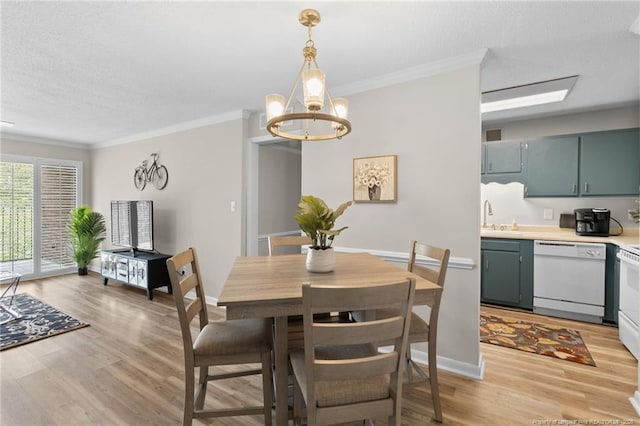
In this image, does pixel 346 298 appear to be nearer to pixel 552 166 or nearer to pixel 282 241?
pixel 282 241

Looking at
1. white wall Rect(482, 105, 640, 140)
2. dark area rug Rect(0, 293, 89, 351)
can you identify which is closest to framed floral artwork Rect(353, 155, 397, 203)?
white wall Rect(482, 105, 640, 140)

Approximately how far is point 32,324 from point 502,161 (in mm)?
6014

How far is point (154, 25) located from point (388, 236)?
2410mm

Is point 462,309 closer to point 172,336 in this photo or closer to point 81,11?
point 172,336

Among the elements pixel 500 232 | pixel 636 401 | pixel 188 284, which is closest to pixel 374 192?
pixel 188 284

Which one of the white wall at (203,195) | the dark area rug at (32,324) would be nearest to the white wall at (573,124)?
the white wall at (203,195)

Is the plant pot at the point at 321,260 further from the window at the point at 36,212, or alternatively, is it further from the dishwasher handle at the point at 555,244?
the window at the point at 36,212

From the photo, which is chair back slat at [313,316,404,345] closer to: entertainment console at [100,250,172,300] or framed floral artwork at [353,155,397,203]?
framed floral artwork at [353,155,397,203]

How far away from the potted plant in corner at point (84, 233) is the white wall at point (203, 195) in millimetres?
1123

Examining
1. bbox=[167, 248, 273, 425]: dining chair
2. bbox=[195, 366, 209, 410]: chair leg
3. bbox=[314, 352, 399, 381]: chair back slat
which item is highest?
bbox=[314, 352, 399, 381]: chair back slat

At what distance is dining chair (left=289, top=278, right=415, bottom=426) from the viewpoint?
107 cm

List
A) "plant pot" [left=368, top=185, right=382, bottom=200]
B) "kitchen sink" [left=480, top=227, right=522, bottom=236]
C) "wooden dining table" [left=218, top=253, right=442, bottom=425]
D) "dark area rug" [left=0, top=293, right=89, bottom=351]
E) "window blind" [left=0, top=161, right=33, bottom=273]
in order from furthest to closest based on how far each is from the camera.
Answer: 1. "window blind" [left=0, top=161, right=33, bottom=273]
2. "kitchen sink" [left=480, top=227, right=522, bottom=236]
3. "dark area rug" [left=0, top=293, right=89, bottom=351]
4. "plant pot" [left=368, top=185, right=382, bottom=200]
5. "wooden dining table" [left=218, top=253, right=442, bottom=425]

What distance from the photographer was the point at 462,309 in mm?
2389

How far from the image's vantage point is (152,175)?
478 centimetres
